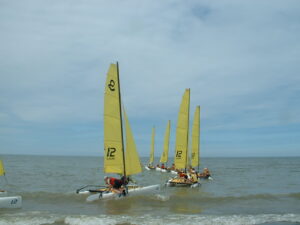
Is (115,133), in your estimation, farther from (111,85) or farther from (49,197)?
(49,197)

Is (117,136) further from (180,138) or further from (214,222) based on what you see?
(180,138)

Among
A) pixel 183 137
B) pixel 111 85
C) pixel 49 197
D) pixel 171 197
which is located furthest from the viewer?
pixel 183 137

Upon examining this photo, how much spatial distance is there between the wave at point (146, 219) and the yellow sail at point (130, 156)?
3453mm

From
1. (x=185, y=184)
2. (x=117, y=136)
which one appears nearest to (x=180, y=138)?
(x=185, y=184)

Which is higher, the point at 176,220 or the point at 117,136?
the point at 117,136

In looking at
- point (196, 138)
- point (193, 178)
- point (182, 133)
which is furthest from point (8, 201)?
point (196, 138)

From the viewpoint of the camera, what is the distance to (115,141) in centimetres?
1559

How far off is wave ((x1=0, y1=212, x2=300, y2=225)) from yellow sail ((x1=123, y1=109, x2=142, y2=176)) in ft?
11.3

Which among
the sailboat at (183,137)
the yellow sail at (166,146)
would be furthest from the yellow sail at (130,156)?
the yellow sail at (166,146)

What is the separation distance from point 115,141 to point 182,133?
25.9ft

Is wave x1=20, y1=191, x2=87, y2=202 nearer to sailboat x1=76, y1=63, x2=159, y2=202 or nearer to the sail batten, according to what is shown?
sailboat x1=76, y1=63, x2=159, y2=202

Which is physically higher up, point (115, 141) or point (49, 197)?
point (115, 141)

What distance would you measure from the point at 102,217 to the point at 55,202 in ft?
19.3

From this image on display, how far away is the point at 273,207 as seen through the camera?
612 inches
